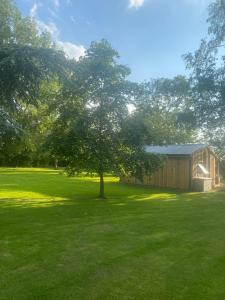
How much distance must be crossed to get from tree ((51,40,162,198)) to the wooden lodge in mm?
7507

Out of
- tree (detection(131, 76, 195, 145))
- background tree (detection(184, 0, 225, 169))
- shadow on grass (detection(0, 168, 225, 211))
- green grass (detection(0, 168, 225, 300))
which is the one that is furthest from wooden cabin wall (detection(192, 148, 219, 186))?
green grass (detection(0, 168, 225, 300))

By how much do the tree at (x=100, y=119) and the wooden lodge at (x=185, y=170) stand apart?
7507mm

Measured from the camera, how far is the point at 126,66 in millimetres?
16234

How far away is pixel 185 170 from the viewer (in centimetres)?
2419

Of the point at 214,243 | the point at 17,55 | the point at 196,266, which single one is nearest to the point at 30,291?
the point at 196,266

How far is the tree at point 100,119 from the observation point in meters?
15.7

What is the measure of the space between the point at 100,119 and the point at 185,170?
1090 cm

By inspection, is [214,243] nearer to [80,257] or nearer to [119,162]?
[80,257]

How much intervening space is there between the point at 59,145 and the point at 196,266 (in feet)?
36.1

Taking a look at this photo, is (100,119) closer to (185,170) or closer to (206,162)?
(185,170)

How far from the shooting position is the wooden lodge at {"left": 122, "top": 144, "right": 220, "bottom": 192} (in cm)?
2381

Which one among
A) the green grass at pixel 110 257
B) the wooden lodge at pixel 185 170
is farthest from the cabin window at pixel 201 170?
the green grass at pixel 110 257

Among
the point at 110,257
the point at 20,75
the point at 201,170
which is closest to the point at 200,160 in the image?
the point at 201,170

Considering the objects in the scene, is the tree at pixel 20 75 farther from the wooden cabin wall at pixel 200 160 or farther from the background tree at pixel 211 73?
the wooden cabin wall at pixel 200 160
